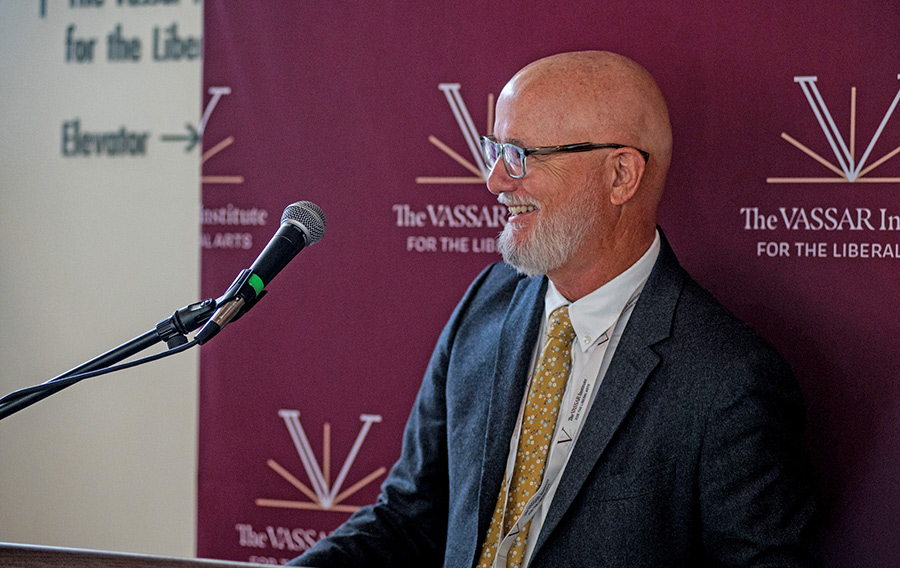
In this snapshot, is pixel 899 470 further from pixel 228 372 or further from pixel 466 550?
pixel 228 372

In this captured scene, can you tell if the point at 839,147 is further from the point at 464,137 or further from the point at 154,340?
the point at 154,340

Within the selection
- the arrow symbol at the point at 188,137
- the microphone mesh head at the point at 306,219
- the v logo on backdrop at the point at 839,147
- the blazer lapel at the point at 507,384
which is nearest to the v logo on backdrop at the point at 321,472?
the blazer lapel at the point at 507,384

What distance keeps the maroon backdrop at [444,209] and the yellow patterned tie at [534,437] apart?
52cm

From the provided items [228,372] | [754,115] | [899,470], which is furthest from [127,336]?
[899,470]

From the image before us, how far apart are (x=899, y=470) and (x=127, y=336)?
2.41 meters

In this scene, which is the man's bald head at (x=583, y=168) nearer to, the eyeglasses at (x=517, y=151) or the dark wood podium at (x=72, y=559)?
the eyeglasses at (x=517, y=151)

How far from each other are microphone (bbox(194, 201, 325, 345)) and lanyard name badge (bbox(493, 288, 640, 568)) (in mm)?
766

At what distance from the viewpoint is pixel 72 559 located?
125 cm

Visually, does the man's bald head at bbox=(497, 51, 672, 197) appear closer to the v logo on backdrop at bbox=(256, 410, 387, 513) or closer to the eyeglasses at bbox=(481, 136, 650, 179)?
the eyeglasses at bbox=(481, 136, 650, 179)

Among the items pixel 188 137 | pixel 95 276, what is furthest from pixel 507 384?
pixel 95 276

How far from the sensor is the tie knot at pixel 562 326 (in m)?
1.96

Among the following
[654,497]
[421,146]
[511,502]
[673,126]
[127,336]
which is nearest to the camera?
[654,497]

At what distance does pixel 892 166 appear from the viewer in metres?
2.07

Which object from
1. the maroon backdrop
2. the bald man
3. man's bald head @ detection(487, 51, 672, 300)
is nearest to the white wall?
the maroon backdrop
